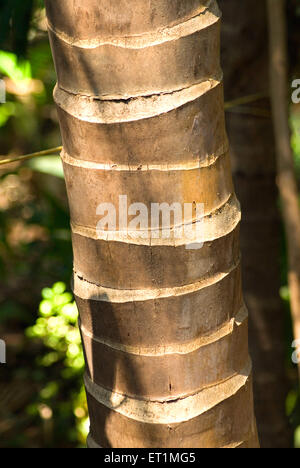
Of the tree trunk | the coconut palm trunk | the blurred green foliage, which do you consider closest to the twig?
the tree trunk

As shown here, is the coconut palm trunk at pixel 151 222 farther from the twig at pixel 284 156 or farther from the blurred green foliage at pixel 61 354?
the blurred green foliage at pixel 61 354

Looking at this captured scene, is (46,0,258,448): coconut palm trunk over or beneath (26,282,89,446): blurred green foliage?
over

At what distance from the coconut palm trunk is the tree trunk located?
0.86 meters

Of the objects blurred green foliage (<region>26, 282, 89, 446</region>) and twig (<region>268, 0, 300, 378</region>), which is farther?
blurred green foliage (<region>26, 282, 89, 446</region>)

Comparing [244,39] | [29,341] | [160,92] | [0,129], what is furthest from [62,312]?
[0,129]

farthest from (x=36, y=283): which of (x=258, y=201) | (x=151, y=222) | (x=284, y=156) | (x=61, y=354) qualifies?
(x=151, y=222)

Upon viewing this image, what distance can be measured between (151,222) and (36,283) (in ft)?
7.56

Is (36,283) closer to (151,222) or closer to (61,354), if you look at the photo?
(61,354)

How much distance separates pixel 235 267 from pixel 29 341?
85.9 inches

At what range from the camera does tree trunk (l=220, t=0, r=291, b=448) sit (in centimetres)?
165

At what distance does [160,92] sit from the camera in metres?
0.75

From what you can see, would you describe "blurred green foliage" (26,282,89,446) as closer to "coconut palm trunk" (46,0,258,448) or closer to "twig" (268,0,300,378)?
"twig" (268,0,300,378)

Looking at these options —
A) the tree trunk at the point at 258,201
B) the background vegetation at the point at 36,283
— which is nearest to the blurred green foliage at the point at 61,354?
the background vegetation at the point at 36,283

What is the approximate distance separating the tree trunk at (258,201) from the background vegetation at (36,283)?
Answer: 17 centimetres
